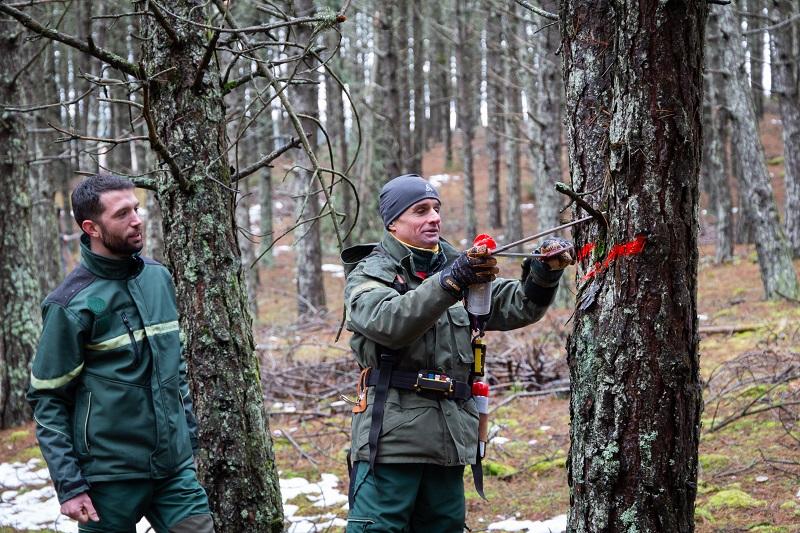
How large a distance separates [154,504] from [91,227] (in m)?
1.29

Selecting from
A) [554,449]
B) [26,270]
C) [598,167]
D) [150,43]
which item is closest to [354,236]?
[26,270]

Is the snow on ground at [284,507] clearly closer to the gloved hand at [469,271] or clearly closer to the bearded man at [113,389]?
the bearded man at [113,389]

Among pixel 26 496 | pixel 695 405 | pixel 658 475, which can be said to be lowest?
pixel 26 496

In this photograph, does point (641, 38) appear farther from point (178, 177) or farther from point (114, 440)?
point (114, 440)

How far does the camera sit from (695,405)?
2.76 metres

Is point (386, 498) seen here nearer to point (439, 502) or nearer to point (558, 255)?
point (439, 502)

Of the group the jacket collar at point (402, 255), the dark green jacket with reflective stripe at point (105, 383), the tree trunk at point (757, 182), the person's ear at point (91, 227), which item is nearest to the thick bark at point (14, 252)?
the person's ear at point (91, 227)

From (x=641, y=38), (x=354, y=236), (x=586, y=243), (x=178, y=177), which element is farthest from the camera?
(x=354, y=236)

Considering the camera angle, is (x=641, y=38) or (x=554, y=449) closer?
(x=641, y=38)

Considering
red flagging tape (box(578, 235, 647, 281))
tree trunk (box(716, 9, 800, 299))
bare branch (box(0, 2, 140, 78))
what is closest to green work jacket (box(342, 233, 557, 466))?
red flagging tape (box(578, 235, 647, 281))

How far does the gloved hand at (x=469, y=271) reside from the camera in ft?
9.36

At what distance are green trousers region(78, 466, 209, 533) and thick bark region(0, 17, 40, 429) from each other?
5954 millimetres

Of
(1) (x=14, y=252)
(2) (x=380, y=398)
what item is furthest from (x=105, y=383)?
(1) (x=14, y=252)

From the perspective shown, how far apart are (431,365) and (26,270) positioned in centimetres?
684
